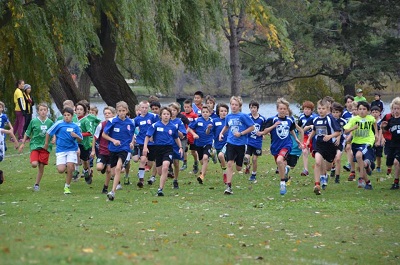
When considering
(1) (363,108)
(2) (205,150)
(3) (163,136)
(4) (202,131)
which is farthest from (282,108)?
(4) (202,131)

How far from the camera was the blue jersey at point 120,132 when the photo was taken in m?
15.8

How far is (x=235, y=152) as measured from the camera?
16.5 m

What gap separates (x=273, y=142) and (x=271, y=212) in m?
3.48

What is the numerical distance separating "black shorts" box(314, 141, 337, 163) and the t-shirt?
80 centimetres

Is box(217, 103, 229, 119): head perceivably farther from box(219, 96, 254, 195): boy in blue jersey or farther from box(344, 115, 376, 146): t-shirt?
box(344, 115, 376, 146): t-shirt

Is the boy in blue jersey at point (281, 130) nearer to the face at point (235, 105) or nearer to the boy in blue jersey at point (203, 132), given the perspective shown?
the face at point (235, 105)

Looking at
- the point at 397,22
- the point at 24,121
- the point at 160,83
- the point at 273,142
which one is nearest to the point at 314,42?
the point at 397,22

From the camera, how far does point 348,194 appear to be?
53.1 feet

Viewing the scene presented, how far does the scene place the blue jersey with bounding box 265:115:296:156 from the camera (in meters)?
16.7

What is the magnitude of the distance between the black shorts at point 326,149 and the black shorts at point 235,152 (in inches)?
59.2

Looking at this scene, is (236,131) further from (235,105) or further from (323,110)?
(323,110)


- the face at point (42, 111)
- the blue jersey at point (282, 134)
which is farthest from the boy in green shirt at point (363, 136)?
the face at point (42, 111)

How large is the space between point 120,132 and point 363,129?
5.04m

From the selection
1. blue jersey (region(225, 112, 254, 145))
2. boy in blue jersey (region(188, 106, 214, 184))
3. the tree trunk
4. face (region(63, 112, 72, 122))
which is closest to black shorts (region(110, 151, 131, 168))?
face (region(63, 112, 72, 122))
